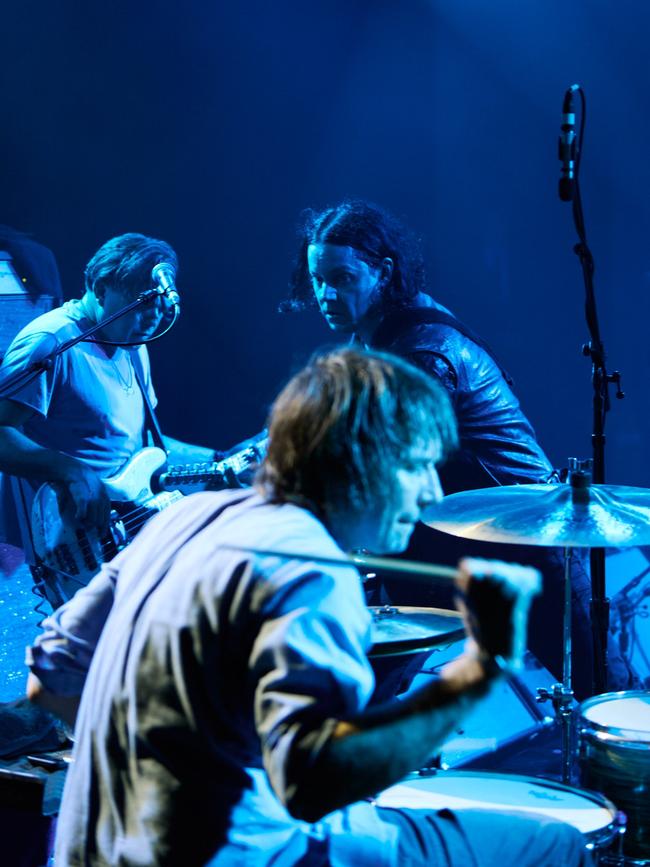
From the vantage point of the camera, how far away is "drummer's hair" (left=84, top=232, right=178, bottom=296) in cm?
390

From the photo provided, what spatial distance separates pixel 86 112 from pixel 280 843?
3.49m

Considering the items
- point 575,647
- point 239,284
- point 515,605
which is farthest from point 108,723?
point 239,284

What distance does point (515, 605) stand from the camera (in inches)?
44.3

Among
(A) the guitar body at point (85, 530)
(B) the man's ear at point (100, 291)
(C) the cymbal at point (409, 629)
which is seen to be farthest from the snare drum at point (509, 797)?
(B) the man's ear at point (100, 291)

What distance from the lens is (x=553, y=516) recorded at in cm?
249

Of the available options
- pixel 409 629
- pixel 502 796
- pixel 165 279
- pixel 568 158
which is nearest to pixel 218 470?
pixel 165 279

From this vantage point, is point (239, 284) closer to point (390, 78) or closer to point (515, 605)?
point (390, 78)

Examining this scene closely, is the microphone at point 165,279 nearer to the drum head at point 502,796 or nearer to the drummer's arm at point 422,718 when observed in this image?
the drum head at point 502,796

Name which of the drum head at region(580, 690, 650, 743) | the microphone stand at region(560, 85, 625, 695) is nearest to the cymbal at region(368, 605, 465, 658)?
the drum head at region(580, 690, 650, 743)

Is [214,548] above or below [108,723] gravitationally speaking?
above

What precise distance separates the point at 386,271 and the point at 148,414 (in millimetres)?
1049

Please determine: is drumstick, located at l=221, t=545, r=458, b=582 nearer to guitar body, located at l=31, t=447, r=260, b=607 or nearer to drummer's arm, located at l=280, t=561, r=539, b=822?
drummer's arm, located at l=280, t=561, r=539, b=822

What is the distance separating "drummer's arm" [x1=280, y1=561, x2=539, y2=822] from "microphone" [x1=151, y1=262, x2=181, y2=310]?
2968 millimetres

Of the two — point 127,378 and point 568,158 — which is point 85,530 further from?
point 568,158
